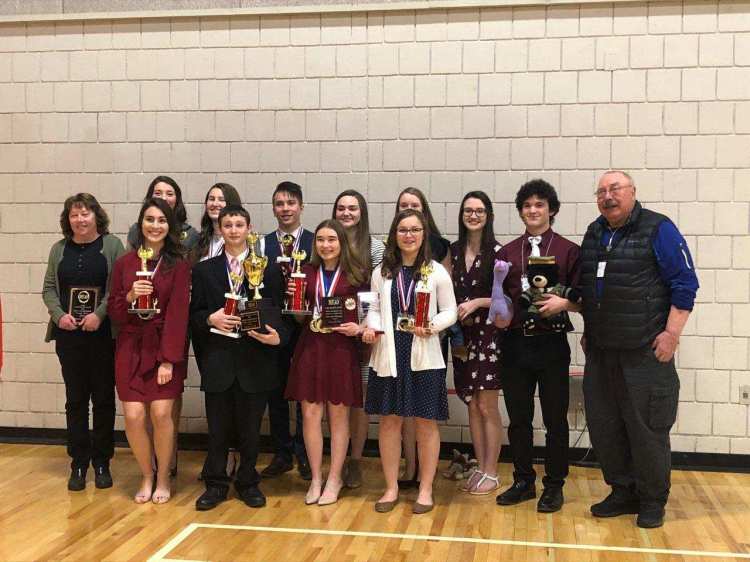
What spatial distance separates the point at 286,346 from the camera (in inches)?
183

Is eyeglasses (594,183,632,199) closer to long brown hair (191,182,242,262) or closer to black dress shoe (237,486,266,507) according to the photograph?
long brown hair (191,182,242,262)

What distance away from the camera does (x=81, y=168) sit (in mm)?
5672

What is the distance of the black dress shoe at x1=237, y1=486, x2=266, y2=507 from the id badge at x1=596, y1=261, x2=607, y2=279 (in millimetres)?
2138

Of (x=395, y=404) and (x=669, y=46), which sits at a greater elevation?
(x=669, y=46)

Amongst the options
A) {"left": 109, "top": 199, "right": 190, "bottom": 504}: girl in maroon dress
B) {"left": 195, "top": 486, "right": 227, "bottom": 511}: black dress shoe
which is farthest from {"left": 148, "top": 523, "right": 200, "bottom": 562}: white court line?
{"left": 109, "top": 199, "right": 190, "bottom": 504}: girl in maroon dress

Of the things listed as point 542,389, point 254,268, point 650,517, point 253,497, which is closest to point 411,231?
point 254,268

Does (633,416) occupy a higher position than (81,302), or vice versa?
(81,302)

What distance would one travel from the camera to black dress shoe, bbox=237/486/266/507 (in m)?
4.22

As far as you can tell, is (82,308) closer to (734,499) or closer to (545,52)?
(545,52)

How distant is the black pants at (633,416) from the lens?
3.95 m

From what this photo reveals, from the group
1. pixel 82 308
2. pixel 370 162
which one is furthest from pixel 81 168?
pixel 370 162

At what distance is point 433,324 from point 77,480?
2317mm

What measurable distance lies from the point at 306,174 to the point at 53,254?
1746 millimetres

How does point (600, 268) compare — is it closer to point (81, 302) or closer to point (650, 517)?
point (650, 517)
